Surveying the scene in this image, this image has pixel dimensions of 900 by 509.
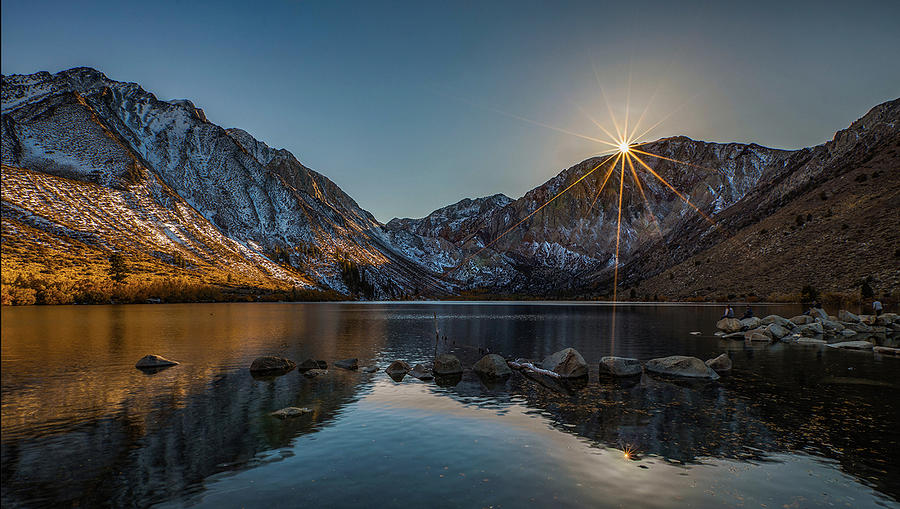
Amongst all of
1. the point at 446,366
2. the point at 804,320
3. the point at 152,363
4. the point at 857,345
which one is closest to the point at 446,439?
the point at 446,366

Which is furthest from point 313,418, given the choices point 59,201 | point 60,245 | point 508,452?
point 59,201

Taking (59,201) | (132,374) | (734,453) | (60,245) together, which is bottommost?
(132,374)

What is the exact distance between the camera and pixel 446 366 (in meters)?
36.5

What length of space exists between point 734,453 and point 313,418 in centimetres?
1965

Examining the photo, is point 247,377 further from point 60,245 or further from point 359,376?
point 60,245

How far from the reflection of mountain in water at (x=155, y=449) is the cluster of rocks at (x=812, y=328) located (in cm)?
5514

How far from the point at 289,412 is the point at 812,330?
219ft

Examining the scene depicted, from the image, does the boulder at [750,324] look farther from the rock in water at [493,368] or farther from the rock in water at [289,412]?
the rock in water at [289,412]

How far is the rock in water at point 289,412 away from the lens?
2338 cm

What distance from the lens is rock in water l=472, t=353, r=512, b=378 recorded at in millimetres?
35319

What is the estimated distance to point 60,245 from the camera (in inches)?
5925

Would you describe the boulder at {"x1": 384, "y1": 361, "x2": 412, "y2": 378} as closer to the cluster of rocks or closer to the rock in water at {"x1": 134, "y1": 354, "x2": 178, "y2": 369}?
the rock in water at {"x1": 134, "y1": 354, "x2": 178, "y2": 369}

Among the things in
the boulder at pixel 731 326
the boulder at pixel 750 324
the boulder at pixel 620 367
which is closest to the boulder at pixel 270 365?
the boulder at pixel 620 367

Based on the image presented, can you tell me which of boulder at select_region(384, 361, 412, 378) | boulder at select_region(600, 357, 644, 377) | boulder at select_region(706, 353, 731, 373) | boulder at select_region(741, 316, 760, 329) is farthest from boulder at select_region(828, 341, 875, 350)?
boulder at select_region(384, 361, 412, 378)
